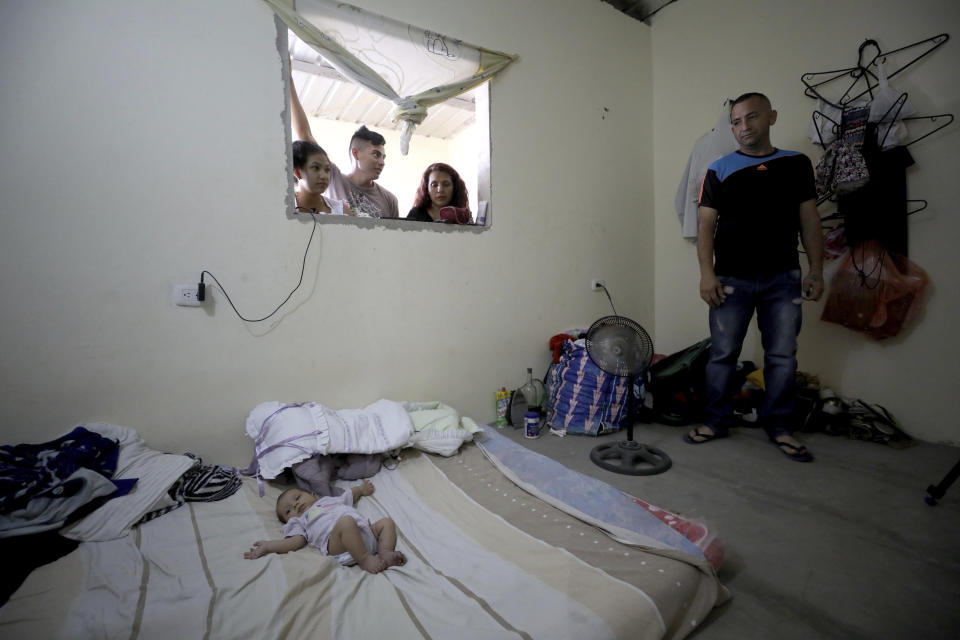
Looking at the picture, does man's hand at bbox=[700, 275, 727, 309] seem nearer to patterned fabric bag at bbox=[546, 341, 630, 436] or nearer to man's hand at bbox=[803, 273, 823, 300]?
man's hand at bbox=[803, 273, 823, 300]

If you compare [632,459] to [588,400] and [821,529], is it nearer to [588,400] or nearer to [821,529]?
[588,400]

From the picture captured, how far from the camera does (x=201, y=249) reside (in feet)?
6.33

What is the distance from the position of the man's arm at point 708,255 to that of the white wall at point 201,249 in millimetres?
1115

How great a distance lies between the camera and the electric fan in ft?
6.88

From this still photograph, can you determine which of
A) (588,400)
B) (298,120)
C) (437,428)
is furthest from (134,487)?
(588,400)

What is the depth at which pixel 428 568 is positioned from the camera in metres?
1.31

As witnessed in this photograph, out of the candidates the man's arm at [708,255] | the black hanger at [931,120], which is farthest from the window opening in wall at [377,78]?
the black hanger at [931,120]

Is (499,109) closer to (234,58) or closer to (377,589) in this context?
(234,58)

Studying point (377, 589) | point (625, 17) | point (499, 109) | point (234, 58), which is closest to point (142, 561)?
point (377, 589)

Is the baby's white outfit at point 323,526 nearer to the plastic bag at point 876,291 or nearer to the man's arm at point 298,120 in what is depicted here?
the man's arm at point 298,120

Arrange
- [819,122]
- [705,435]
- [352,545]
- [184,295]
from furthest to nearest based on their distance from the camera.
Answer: [819,122] < [705,435] < [184,295] < [352,545]

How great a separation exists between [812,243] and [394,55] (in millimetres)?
2591

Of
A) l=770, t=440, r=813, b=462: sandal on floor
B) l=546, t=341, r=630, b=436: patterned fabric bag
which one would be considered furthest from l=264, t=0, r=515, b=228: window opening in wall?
l=770, t=440, r=813, b=462: sandal on floor

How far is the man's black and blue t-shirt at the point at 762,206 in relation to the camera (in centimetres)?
221
